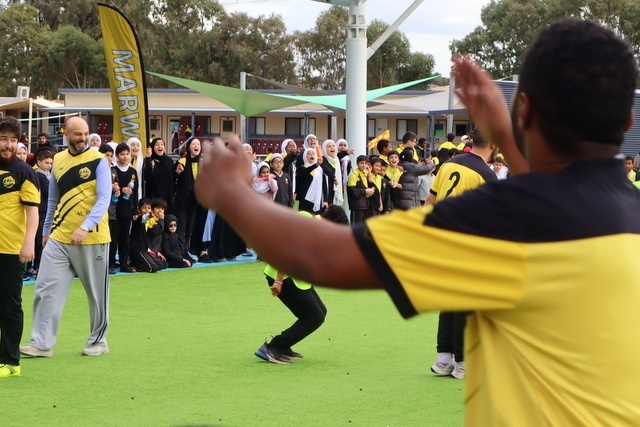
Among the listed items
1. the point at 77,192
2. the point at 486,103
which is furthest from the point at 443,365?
the point at 486,103

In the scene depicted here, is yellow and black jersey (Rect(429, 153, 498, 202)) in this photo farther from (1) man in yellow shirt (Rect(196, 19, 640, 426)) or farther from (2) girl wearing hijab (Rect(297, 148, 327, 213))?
(2) girl wearing hijab (Rect(297, 148, 327, 213))

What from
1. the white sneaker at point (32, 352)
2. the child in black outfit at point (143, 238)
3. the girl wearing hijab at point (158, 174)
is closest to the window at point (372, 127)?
the girl wearing hijab at point (158, 174)

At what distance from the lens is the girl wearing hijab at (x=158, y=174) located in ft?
52.9

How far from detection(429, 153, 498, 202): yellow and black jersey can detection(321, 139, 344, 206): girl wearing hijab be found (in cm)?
1032

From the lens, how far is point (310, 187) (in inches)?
704

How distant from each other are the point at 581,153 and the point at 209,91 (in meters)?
22.3

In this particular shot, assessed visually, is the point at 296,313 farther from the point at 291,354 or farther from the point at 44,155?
the point at 44,155

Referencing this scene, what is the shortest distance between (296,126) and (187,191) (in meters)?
39.0

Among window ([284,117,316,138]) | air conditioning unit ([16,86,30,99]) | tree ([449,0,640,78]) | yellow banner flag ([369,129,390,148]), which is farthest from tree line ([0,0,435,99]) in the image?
yellow banner flag ([369,129,390,148])

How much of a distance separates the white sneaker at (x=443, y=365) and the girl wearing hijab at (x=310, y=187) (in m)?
9.28

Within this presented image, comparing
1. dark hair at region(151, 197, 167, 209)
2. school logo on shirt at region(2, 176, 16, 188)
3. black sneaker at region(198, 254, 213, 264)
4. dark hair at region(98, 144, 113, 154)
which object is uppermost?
school logo on shirt at region(2, 176, 16, 188)

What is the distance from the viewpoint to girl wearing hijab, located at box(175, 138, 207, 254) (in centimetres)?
1653

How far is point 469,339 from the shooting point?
2125 millimetres

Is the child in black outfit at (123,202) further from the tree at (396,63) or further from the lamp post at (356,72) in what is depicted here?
the tree at (396,63)
